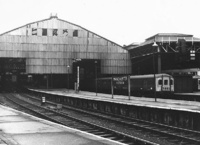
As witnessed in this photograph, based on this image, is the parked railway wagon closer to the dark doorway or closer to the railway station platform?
the railway station platform

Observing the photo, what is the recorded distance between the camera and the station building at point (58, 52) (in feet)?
187

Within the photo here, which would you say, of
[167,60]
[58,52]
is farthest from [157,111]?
[58,52]

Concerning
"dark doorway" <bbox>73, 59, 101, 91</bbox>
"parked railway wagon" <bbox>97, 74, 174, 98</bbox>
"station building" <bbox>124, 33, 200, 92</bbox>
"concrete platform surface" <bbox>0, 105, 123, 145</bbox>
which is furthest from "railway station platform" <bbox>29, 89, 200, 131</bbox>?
"dark doorway" <bbox>73, 59, 101, 91</bbox>

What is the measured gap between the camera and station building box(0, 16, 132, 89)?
57.1 m

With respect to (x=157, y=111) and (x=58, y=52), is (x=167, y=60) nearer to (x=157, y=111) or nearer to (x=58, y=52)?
(x=58, y=52)

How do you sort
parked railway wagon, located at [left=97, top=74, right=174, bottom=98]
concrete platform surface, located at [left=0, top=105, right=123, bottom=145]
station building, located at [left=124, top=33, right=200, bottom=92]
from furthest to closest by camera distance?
station building, located at [left=124, top=33, right=200, bottom=92]
parked railway wagon, located at [left=97, top=74, right=174, bottom=98]
concrete platform surface, located at [left=0, top=105, right=123, bottom=145]

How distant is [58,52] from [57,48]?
31.2 inches

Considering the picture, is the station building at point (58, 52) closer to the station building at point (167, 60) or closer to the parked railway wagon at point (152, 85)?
the station building at point (167, 60)

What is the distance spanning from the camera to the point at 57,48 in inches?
2330

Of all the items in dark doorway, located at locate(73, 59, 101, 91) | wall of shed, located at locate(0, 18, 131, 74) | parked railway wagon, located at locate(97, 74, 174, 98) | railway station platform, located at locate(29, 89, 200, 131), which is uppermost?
wall of shed, located at locate(0, 18, 131, 74)

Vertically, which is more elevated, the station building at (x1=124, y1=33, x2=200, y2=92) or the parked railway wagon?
the station building at (x1=124, y1=33, x2=200, y2=92)

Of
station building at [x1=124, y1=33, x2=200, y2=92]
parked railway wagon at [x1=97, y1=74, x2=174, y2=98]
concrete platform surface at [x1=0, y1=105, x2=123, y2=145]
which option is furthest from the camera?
station building at [x1=124, y1=33, x2=200, y2=92]

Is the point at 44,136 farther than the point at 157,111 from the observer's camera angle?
No

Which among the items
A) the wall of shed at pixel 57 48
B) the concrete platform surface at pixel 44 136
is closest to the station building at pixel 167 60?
the wall of shed at pixel 57 48
